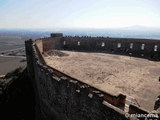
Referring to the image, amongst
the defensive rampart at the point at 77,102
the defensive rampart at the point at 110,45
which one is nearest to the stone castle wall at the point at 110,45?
the defensive rampart at the point at 110,45

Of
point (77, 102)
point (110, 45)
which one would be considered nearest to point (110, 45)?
point (110, 45)

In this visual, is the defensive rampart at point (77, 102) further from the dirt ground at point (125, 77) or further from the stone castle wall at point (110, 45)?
the stone castle wall at point (110, 45)

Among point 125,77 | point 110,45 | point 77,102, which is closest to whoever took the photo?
point 77,102

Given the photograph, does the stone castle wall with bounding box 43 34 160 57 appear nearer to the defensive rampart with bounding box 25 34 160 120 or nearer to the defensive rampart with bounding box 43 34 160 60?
the defensive rampart with bounding box 43 34 160 60

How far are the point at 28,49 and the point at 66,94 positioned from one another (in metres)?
12.2

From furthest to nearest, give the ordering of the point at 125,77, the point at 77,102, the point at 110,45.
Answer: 1. the point at 110,45
2. the point at 125,77
3. the point at 77,102

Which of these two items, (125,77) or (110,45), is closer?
(125,77)

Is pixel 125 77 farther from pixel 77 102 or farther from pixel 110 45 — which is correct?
pixel 110 45

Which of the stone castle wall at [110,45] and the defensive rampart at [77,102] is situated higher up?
the stone castle wall at [110,45]

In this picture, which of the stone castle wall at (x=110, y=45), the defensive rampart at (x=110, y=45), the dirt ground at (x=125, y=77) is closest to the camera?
the dirt ground at (x=125, y=77)

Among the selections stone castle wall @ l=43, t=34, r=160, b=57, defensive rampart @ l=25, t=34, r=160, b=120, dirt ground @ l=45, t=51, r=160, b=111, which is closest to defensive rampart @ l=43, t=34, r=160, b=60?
stone castle wall @ l=43, t=34, r=160, b=57

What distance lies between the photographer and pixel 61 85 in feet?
29.5

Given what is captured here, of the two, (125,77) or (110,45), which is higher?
(110,45)

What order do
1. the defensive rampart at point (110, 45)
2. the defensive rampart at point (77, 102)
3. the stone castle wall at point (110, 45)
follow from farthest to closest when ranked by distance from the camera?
1. the stone castle wall at point (110, 45)
2. the defensive rampart at point (110, 45)
3. the defensive rampart at point (77, 102)
